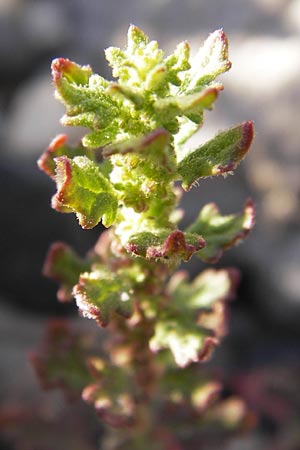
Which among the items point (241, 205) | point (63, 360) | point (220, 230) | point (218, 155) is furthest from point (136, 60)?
point (241, 205)

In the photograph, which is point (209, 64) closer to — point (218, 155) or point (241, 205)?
point (218, 155)

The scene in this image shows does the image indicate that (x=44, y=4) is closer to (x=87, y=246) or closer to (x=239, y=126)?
(x=87, y=246)

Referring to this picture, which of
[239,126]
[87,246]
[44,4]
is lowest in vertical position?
[239,126]

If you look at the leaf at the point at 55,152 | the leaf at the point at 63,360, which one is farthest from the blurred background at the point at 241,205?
the leaf at the point at 55,152

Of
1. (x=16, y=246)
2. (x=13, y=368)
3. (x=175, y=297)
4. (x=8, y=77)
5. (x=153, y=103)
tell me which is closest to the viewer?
(x=153, y=103)

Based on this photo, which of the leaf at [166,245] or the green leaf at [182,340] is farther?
the green leaf at [182,340]

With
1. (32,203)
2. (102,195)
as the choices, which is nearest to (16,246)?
(32,203)

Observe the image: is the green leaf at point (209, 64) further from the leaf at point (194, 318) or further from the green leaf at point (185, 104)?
the leaf at point (194, 318)
